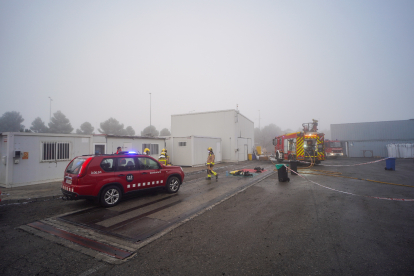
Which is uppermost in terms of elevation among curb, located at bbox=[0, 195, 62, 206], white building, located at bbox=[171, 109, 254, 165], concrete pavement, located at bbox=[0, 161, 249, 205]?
white building, located at bbox=[171, 109, 254, 165]

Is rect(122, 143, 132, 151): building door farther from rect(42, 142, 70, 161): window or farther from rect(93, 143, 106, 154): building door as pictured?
rect(42, 142, 70, 161): window

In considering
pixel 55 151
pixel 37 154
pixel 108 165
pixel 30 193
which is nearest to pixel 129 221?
pixel 108 165

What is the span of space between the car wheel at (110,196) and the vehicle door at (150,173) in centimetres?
88

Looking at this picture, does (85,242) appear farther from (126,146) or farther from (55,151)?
(126,146)

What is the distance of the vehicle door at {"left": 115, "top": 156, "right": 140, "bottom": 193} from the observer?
6.66 meters

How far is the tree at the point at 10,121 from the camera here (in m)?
59.0

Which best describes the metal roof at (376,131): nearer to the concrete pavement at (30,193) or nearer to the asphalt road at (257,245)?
the asphalt road at (257,245)

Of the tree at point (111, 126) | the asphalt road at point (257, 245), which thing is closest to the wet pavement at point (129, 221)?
the asphalt road at point (257, 245)

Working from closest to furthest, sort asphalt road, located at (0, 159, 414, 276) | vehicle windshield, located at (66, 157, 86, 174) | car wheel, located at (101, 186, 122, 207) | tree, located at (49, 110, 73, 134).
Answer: asphalt road, located at (0, 159, 414, 276)
vehicle windshield, located at (66, 157, 86, 174)
car wheel, located at (101, 186, 122, 207)
tree, located at (49, 110, 73, 134)

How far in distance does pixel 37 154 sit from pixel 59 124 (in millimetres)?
56091

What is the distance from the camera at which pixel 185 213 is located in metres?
5.84

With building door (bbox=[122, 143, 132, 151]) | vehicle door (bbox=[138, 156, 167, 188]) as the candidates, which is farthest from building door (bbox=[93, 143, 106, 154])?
vehicle door (bbox=[138, 156, 167, 188])

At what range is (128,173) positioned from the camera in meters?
6.84

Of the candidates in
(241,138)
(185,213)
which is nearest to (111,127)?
(241,138)
